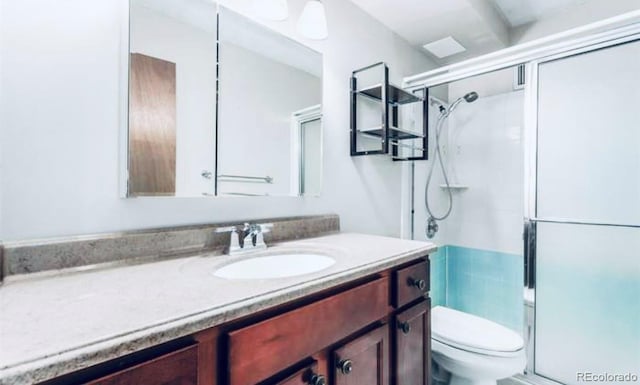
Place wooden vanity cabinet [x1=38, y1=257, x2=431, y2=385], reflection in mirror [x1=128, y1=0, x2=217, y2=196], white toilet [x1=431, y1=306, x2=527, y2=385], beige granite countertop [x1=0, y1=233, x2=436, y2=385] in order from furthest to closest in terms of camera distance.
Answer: white toilet [x1=431, y1=306, x2=527, y2=385] → reflection in mirror [x1=128, y1=0, x2=217, y2=196] → wooden vanity cabinet [x1=38, y1=257, x2=431, y2=385] → beige granite countertop [x1=0, y1=233, x2=436, y2=385]

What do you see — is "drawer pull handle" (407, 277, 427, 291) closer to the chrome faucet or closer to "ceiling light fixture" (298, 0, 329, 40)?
the chrome faucet

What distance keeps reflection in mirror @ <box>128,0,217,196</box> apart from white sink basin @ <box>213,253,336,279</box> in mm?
300

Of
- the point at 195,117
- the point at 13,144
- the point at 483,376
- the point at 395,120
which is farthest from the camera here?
the point at 395,120

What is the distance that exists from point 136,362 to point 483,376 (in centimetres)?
157

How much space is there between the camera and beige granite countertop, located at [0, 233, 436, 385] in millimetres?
436

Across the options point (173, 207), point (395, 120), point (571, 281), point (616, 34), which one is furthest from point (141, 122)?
point (571, 281)

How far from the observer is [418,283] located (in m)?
1.17

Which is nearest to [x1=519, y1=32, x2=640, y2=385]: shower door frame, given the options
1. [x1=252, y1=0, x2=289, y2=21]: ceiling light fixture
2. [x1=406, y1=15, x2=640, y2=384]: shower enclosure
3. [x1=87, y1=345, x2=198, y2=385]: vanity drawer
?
[x1=406, y1=15, x2=640, y2=384]: shower enclosure

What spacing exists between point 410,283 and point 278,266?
0.48 meters

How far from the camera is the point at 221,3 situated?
3.84 ft

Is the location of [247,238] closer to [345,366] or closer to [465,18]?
[345,366]

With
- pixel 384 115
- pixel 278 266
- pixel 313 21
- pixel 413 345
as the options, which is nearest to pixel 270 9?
pixel 313 21

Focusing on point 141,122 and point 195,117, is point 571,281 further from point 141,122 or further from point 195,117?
point 141,122

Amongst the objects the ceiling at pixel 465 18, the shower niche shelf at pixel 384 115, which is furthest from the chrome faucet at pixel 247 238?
the ceiling at pixel 465 18
